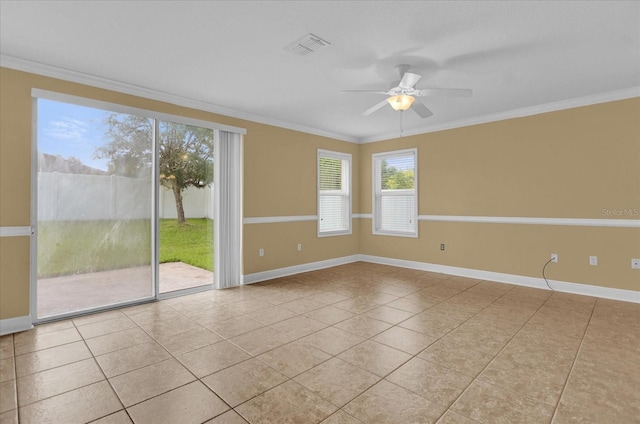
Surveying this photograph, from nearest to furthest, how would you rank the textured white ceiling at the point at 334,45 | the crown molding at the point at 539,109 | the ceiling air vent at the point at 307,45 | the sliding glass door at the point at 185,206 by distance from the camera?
the textured white ceiling at the point at 334,45 < the ceiling air vent at the point at 307,45 < the crown molding at the point at 539,109 < the sliding glass door at the point at 185,206

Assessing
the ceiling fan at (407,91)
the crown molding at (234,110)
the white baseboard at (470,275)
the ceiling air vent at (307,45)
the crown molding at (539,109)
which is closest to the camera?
the ceiling air vent at (307,45)

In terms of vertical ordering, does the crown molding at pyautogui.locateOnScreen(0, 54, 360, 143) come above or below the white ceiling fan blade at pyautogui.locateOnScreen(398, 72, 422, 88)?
above

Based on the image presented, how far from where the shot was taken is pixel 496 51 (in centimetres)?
290

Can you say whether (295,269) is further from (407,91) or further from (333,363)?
(407,91)

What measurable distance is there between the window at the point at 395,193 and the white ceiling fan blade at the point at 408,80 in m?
2.95

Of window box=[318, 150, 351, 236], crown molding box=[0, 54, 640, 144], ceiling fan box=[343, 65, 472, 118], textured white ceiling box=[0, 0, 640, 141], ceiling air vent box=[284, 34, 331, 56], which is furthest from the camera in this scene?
window box=[318, 150, 351, 236]

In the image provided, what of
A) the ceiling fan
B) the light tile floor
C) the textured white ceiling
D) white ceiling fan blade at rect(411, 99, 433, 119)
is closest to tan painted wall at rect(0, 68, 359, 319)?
the textured white ceiling

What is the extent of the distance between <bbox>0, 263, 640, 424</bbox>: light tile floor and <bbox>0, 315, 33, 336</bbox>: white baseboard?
12 centimetres

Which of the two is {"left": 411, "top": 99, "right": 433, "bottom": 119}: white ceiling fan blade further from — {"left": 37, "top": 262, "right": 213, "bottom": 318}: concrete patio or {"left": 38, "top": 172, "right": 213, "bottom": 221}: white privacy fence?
{"left": 37, "top": 262, "right": 213, "bottom": 318}: concrete patio

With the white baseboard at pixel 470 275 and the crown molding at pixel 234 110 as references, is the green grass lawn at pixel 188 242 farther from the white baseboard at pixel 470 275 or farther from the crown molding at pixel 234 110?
the crown molding at pixel 234 110

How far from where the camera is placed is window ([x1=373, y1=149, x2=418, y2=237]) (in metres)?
6.05

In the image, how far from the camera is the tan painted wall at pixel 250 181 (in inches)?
121

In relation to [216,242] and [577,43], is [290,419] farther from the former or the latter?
[577,43]

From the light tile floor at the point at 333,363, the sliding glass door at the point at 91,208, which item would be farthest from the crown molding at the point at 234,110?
the light tile floor at the point at 333,363
